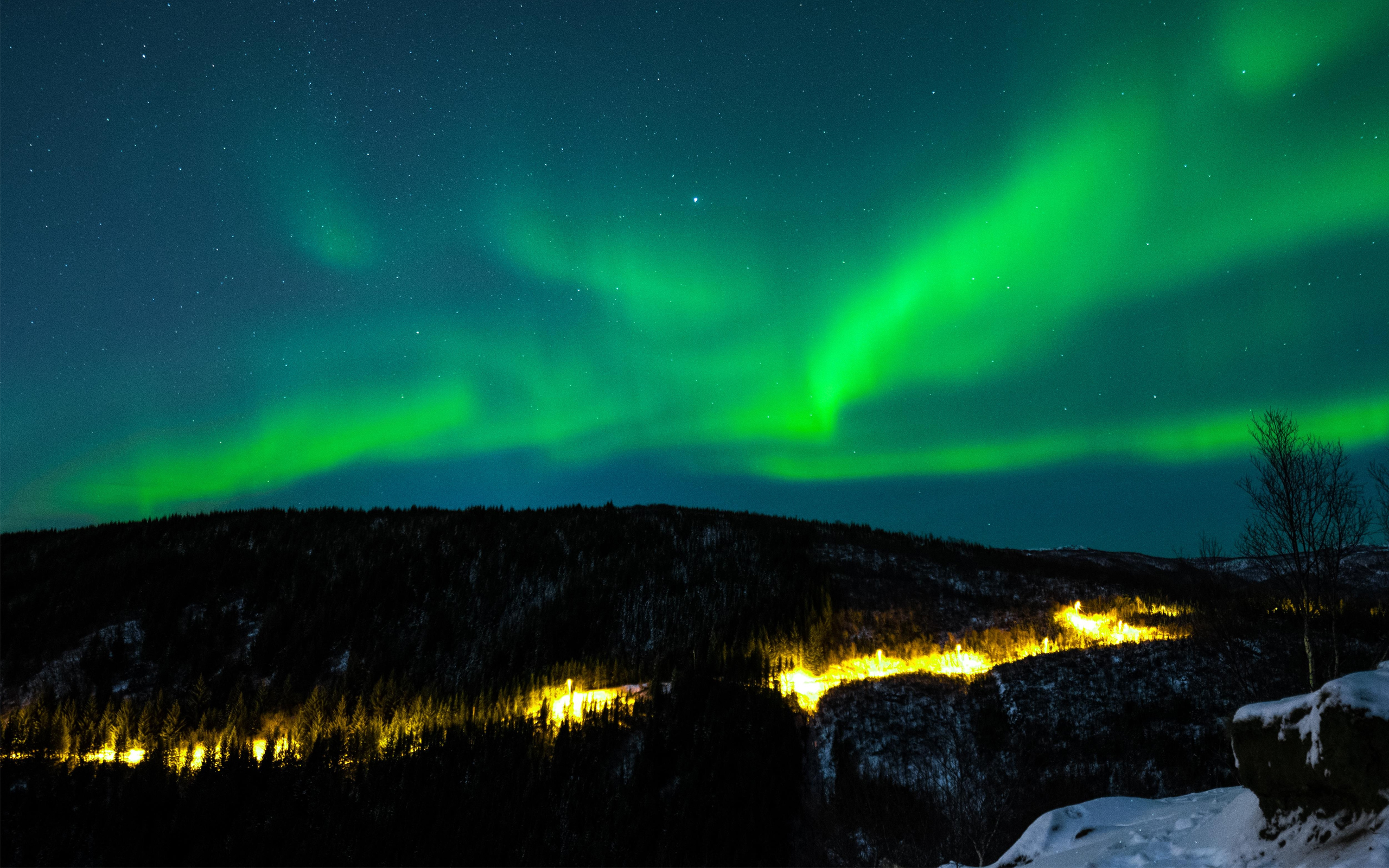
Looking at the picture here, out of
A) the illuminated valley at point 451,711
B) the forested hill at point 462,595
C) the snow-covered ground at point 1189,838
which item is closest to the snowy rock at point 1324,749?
the snow-covered ground at point 1189,838

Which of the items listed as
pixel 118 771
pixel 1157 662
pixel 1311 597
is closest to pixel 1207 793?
pixel 1311 597

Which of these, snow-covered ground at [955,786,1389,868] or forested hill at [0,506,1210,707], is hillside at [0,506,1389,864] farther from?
snow-covered ground at [955,786,1389,868]

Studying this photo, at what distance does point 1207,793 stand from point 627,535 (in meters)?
50.2

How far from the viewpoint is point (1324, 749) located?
668 centimetres

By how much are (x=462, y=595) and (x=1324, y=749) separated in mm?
50358

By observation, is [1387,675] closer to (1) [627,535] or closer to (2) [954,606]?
(2) [954,606]

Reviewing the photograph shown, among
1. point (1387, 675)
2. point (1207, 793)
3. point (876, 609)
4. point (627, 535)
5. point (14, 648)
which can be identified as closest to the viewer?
point (1387, 675)

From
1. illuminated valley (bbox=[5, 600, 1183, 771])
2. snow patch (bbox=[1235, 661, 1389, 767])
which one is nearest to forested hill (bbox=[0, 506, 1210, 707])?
illuminated valley (bbox=[5, 600, 1183, 771])

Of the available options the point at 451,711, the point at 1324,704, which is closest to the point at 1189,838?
the point at 1324,704

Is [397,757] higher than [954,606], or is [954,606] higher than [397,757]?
[954,606]

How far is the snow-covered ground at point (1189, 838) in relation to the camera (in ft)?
Answer: 20.8

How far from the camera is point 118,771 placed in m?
27.8

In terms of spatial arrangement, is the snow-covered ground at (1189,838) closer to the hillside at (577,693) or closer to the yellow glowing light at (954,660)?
the hillside at (577,693)

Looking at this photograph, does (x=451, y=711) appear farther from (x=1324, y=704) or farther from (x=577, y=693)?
(x=1324, y=704)
